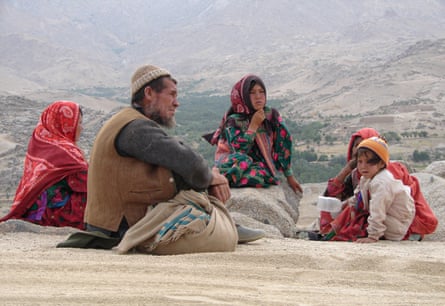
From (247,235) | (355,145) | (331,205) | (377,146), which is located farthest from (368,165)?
(247,235)

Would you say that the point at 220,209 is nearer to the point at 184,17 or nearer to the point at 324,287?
the point at 324,287

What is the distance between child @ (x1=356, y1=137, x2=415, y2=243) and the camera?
4.63m

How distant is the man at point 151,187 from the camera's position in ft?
11.4

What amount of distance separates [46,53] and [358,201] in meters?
90.0

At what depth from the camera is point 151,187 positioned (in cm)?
356

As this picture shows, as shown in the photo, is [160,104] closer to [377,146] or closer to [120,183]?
[120,183]

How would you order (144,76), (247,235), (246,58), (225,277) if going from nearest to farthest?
(225,277) → (144,76) → (247,235) → (246,58)

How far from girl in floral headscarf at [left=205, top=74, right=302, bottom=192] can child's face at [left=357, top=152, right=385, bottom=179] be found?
1669 millimetres

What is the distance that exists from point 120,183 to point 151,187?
168 mm

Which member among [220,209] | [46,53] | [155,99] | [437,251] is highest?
[155,99]

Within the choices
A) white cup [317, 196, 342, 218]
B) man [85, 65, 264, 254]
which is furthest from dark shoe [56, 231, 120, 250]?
white cup [317, 196, 342, 218]

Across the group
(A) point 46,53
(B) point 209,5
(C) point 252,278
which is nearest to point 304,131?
(C) point 252,278

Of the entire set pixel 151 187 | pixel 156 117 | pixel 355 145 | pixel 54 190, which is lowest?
pixel 54 190

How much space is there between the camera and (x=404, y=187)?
15.6 ft
